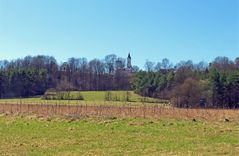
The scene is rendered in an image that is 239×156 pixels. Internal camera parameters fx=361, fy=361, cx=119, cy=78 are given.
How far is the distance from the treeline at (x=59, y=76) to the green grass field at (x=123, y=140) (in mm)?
77450

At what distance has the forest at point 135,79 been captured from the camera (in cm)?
6712

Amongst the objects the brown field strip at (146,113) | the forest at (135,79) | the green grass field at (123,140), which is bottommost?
the green grass field at (123,140)

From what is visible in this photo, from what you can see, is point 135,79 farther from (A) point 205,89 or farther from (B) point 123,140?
(B) point 123,140

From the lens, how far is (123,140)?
1573cm

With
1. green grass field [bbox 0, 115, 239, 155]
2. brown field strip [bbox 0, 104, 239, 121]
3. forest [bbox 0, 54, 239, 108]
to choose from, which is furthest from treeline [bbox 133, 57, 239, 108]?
green grass field [bbox 0, 115, 239, 155]

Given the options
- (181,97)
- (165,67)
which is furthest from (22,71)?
(181,97)

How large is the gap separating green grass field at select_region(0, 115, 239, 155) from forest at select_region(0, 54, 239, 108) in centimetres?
3727

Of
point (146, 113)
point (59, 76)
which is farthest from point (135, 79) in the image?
point (146, 113)

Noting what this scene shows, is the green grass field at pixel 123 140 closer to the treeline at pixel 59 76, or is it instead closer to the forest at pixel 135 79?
the forest at pixel 135 79

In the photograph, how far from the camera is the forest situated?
67125 millimetres

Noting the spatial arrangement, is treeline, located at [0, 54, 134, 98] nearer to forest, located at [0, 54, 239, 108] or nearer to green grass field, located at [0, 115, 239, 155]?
forest, located at [0, 54, 239, 108]

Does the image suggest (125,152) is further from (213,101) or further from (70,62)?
(70,62)

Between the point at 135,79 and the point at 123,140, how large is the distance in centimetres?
8028

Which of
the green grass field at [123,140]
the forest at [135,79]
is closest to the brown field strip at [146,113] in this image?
the green grass field at [123,140]
